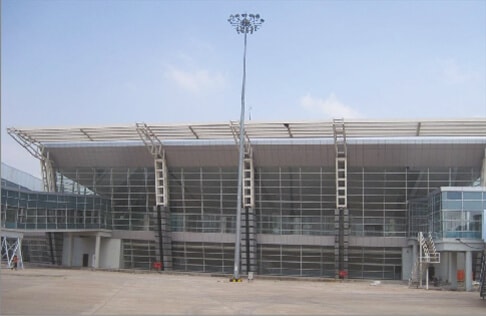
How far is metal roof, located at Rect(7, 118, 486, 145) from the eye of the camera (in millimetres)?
48906

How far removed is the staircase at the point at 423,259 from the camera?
43438mm

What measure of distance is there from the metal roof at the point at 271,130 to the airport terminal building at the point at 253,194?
0.50 ft

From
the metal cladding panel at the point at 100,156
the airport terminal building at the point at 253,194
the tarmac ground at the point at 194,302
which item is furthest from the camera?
the metal cladding panel at the point at 100,156

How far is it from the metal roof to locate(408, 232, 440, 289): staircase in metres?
8.87

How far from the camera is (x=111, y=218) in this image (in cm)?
6303

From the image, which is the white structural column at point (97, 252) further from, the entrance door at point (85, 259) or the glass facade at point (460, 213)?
the glass facade at point (460, 213)

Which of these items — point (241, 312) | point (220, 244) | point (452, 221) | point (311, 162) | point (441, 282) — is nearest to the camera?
point (241, 312)

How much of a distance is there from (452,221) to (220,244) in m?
24.3

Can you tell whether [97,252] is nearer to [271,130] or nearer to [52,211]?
[52,211]

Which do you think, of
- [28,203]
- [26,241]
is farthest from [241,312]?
[26,241]

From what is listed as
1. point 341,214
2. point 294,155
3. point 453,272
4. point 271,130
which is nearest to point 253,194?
point 294,155

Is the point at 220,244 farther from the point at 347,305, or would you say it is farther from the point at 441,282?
the point at 347,305

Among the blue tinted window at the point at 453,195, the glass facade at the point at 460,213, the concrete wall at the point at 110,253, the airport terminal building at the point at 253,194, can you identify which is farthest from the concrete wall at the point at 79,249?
the blue tinted window at the point at 453,195

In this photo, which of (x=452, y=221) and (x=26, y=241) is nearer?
(x=452, y=221)
